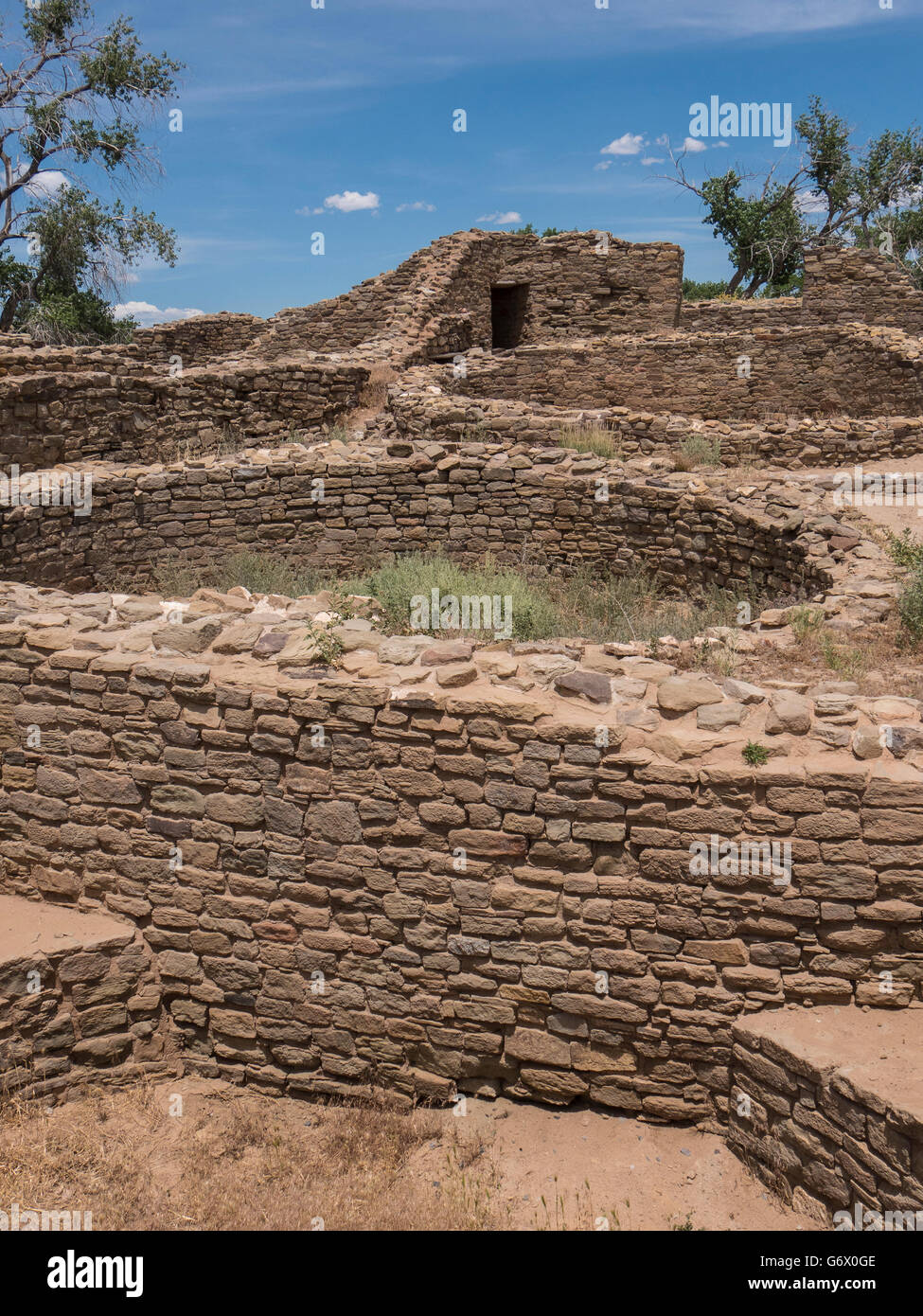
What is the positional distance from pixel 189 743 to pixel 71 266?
24510 mm

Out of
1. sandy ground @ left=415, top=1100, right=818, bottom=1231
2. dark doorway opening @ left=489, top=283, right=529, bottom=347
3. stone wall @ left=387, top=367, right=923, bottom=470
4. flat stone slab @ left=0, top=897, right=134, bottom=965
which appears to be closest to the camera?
sandy ground @ left=415, top=1100, right=818, bottom=1231

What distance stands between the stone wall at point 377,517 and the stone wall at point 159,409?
2.62 metres

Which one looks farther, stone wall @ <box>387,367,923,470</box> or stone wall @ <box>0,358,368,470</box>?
stone wall @ <box>0,358,368,470</box>

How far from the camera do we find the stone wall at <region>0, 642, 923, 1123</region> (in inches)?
164

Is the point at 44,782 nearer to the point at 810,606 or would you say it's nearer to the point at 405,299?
the point at 810,606

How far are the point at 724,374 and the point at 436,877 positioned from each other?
1181 cm

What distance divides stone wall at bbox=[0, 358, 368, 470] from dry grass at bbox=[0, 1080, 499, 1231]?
8.70m

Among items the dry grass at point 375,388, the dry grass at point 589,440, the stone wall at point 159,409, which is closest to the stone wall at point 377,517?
the dry grass at point 589,440

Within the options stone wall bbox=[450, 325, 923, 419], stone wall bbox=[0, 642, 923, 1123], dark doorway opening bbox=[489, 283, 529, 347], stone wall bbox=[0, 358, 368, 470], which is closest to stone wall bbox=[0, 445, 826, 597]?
stone wall bbox=[0, 358, 368, 470]

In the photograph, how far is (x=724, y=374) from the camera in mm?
14344

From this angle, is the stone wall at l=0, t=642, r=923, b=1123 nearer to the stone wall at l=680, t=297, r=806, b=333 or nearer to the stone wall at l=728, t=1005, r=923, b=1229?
the stone wall at l=728, t=1005, r=923, b=1229

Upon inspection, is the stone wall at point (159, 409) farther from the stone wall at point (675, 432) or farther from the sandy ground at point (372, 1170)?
the sandy ground at point (372, 1170)

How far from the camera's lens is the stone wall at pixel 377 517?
9.21 metres

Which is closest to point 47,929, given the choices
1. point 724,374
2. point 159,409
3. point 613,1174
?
point 613,1174
